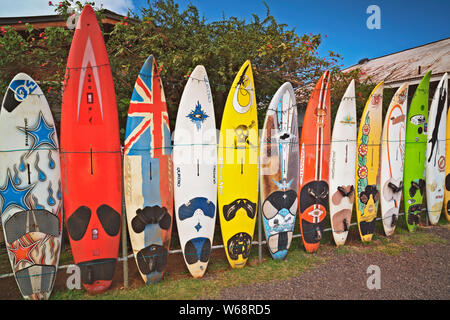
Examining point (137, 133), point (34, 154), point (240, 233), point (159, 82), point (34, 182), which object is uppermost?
point (159, 82)

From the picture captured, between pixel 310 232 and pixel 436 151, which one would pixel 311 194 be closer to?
pixel 310 232

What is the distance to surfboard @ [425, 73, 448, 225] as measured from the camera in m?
3.91

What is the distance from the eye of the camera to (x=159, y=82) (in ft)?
8.58

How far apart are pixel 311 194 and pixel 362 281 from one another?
3.37ft

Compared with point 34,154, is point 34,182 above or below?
below

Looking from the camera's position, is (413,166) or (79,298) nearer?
(79,298)

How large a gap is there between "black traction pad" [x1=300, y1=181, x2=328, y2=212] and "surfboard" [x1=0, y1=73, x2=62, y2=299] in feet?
8.63

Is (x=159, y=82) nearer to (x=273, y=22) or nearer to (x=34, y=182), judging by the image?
(x=34, y=182)

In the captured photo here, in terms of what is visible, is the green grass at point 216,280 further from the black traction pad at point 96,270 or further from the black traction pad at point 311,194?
the black traction pad at point 311,194

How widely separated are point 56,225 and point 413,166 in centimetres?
460

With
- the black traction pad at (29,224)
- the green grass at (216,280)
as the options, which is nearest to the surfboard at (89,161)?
the black traction pad at (29,224)
